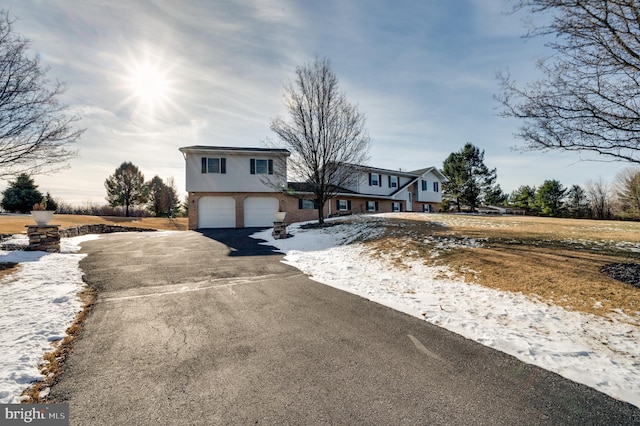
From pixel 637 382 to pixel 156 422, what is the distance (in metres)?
4.87

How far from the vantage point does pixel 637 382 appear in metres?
2.88

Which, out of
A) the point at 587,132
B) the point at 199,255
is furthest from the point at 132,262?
the point at 587,132

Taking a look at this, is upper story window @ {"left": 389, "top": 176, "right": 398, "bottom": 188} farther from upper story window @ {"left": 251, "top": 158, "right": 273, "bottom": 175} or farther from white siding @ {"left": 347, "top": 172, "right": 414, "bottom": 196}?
upper story window @ {"left": 251, "top": 158, "right": 273, "bottom": 175}

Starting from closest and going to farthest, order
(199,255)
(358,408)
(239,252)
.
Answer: (358,408) < (199,255) < (239,252)

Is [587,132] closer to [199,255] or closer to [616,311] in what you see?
[616,311]

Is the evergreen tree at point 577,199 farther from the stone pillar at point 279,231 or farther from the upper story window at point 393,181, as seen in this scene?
the stone pillar at point 279,231

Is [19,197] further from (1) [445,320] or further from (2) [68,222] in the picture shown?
(1) [445,320]

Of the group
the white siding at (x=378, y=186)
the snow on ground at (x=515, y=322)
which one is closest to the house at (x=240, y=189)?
the white siding at (x=378, y=186)

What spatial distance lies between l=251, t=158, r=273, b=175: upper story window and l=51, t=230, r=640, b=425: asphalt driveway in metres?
17.2

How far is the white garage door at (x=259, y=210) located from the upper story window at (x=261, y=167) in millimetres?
2152

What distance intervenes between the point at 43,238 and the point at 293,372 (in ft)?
37.9

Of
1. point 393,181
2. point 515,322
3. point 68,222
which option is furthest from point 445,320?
point 68,222

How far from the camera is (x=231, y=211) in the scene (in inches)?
852

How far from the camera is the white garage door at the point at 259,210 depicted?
21953 mm
